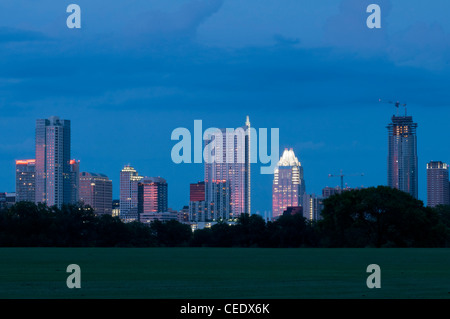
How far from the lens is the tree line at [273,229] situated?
91312 mm

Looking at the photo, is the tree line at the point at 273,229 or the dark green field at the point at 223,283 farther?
the tree line at the point at 273,229

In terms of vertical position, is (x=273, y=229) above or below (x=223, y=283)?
above

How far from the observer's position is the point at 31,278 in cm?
2517

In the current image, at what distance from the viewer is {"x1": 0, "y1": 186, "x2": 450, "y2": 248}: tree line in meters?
91.3

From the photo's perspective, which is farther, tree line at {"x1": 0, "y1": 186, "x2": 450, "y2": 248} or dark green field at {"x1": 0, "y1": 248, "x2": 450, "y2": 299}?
tree line at {"x1": 0, "y1": 186, "x2": 450, "y2": 248}

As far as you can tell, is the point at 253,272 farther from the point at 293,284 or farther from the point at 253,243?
the point at 253,243

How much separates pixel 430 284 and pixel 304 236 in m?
78.2

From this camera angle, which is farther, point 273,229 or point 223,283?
point 273,229

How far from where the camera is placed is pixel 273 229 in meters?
103
